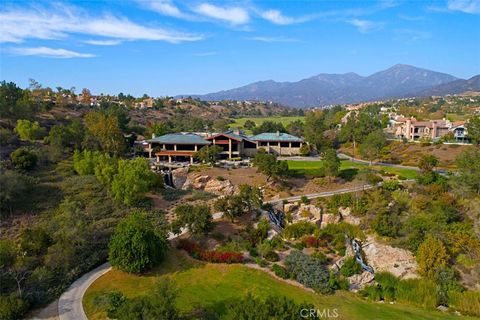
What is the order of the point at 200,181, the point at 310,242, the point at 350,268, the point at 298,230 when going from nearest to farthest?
1. the point at 350,268
2. the point at 310,242
3. the point at 298,230
4. the point at 200,181

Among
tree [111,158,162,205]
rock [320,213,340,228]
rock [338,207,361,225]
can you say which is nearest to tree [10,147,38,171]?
tree [111,158,162,205]

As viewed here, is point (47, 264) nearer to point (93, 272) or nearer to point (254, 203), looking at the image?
point (93, 272)

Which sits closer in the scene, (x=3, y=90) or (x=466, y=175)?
(x=466, y=175)

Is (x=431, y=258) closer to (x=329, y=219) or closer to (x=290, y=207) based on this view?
(x=329, y=219)

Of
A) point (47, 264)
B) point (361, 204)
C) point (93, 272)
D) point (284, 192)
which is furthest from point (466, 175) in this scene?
point (47, 264)

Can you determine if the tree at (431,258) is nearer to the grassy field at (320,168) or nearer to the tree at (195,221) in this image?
the grassy field at (320,168)

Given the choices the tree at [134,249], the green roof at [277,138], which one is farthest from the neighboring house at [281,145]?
the tree at [134,249]

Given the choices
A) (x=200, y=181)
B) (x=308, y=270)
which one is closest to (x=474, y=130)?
(x=200, y=181)
